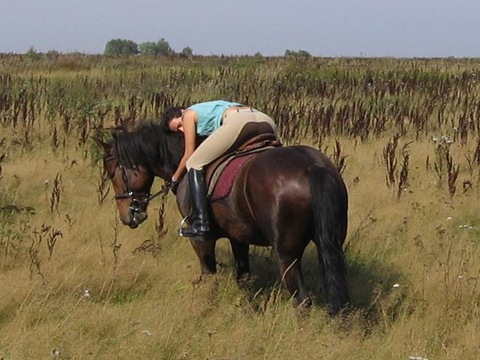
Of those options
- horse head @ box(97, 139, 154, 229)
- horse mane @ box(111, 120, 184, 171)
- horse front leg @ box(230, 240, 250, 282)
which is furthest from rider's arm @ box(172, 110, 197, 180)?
horse front leg @ box(230, 240, 250, 282)

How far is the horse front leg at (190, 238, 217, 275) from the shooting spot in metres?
4.70

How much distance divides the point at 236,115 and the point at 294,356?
1.67 meters

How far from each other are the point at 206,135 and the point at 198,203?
60 cm

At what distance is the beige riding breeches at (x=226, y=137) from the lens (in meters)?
4.44

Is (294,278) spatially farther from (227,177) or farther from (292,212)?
(227,177)

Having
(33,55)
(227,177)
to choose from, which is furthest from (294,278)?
(33,55)

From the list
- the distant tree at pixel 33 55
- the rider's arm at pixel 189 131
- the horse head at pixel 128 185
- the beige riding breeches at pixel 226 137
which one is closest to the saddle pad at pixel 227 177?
the beige riding breeches at pixel 226 137

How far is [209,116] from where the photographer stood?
15.4 feet

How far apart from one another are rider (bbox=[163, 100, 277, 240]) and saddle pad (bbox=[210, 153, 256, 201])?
0.32ft

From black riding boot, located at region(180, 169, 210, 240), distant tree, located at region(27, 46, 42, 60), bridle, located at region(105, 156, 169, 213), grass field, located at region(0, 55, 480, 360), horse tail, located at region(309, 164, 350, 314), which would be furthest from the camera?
distant tree, located at region(27, 46, 42, 60)

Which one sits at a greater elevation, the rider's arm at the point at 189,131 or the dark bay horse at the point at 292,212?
the rider's arm at the point at 189,131

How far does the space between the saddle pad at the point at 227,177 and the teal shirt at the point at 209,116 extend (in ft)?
1.39

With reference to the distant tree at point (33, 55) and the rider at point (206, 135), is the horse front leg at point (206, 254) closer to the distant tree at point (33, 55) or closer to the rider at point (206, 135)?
the rider at point (206, 135)

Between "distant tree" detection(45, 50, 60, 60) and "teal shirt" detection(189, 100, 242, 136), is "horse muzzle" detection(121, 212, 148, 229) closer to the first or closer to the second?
"teal shirt" detection(189, 100, 242, 136)
